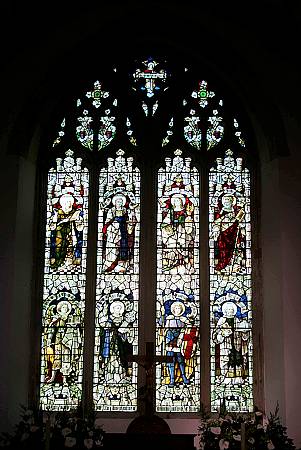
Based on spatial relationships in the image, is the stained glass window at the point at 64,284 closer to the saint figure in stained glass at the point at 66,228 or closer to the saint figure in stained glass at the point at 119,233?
the saint figure in stained glass at the point at 66,228

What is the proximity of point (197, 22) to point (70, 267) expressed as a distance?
362 centimetres

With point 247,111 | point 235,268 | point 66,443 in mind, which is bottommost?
point 66,443

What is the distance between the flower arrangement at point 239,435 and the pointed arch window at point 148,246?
1133 millimetres

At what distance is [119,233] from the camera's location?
34.8ft

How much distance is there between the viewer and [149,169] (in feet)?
35.4

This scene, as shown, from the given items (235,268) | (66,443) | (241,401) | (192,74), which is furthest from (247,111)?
(66,443)

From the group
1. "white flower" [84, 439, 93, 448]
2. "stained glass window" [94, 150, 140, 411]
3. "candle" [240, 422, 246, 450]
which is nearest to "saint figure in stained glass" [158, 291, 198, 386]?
"stained glass window" [94, 150, 140, 411]

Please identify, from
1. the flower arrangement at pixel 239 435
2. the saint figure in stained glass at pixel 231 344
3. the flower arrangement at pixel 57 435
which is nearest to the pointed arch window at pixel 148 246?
the saint figure in stained glass at pixel 231 344

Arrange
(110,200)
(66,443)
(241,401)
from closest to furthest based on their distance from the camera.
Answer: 1. (66,443)
2. (241,401)
3. (110,200)

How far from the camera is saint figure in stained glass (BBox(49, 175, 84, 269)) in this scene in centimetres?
1051

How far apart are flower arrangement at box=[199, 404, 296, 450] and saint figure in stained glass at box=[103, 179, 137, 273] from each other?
2503 millimetres

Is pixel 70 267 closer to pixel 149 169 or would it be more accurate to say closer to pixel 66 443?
pixel 149 169

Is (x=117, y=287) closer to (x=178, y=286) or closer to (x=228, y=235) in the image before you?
(x=178, y=286)

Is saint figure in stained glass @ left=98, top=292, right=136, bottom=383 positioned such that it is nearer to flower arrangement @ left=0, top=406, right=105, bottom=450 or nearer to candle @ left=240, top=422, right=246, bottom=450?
flower arrangement @ left=0, top=406, right=105, bottom=450
